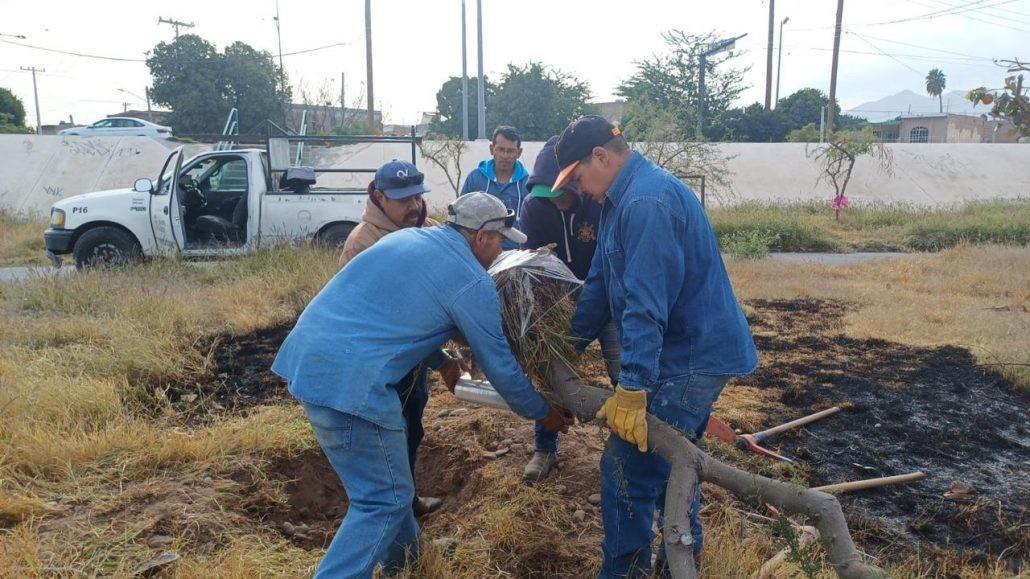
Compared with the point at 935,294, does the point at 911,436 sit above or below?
below

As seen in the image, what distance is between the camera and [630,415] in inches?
92.5

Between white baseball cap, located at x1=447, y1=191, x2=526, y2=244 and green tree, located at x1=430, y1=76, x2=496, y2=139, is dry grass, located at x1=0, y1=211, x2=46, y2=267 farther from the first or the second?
green tree, located at x1=430, y1=76, x2=496, y2=139

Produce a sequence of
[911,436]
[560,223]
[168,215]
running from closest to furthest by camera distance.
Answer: [560,223] < [911,436] < [168,215]

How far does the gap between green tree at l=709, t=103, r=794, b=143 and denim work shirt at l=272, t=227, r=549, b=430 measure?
32947 mm

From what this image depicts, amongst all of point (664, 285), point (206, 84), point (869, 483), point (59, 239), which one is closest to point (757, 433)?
point (869, 483)

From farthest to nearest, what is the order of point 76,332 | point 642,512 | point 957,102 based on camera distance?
1. point 957,102
2. point 76,332
3. point 642,512

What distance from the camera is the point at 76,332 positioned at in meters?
5.79

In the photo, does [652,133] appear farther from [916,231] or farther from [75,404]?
[75,404]

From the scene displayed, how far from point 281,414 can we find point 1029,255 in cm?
1125

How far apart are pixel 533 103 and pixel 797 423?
29.7m

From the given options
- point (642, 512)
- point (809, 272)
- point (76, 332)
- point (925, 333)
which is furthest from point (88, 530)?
point (809, 272)

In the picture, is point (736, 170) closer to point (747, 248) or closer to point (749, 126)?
point (747, 248)

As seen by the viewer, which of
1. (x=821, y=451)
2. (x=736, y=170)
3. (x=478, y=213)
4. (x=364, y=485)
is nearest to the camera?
(x=364, y=485)

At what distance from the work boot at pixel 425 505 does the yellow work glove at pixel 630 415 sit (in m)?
1.60
